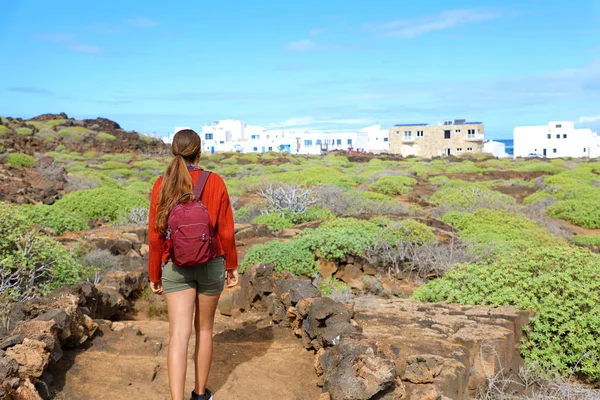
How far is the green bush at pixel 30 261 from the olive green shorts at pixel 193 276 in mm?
2970

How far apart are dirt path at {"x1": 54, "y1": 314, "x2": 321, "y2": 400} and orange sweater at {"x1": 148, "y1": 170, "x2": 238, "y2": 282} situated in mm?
1011

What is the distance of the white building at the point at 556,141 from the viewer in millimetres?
77438

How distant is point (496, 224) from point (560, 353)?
666 cm

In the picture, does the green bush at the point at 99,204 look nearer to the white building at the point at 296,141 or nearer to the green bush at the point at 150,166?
the green bush at the point at 150,166

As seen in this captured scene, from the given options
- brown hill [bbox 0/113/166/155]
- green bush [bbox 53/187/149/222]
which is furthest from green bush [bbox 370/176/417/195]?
brown hill [bbox 0/113/166/155]

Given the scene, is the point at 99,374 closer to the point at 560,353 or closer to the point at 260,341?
the point at 260,341

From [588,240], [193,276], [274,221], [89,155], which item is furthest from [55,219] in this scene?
[89,155]

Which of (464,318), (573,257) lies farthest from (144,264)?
(573,257)

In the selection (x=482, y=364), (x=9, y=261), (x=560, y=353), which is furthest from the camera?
(x=9, y=261)

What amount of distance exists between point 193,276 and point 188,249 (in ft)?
0.84

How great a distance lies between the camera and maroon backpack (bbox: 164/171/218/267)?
136 inches

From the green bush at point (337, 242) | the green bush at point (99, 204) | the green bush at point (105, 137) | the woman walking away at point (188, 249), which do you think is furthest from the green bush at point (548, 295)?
the green bush at point (105, 137)

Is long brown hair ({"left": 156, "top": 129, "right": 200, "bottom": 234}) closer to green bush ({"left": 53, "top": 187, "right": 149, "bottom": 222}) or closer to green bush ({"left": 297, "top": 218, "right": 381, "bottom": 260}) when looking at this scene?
green bush ({"left": 297, "top": 218, "right": 381, "bottom": 260})

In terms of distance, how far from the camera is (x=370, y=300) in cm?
637
